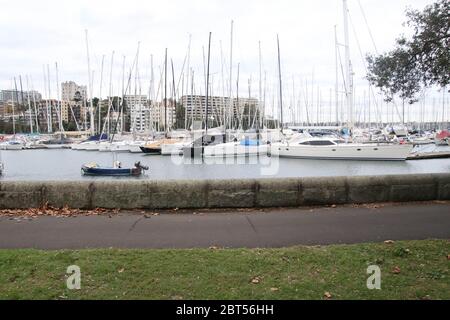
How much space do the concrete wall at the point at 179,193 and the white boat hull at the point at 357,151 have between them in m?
35.3

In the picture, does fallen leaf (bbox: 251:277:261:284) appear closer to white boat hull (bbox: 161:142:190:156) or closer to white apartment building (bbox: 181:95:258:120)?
white boat hull (bbox: 161:142:190:156)

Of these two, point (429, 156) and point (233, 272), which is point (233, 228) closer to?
point (233, 272)

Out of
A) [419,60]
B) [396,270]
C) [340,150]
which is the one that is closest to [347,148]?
[340,150]

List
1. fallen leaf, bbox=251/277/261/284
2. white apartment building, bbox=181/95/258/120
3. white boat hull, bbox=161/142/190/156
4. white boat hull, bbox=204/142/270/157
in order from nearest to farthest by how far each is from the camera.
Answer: fallen leaf, bbox=251/277/261/284 < white boat hull, bbox=204/142/270/157 < white boat hull, bbox=161/142/190/156 < white apartment building, bbox=181/95/258/120

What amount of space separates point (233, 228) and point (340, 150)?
126 feet

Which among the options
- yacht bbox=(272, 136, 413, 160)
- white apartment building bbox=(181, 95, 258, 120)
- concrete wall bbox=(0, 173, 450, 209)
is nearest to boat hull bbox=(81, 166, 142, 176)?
yacht bbox=(272, 136, 413, 160)

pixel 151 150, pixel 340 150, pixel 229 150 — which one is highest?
pixel 229 150

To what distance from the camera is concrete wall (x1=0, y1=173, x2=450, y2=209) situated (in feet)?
31.3

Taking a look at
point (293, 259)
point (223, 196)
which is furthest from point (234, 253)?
point (223, 196)

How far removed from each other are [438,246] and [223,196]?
4700mm

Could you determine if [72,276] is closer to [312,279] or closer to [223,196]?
[312,279]

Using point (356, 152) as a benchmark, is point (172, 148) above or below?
above

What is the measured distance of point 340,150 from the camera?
4409cm

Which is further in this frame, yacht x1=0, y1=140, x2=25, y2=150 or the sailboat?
yacht x1=0, y1=140, x2=25, y2=150
